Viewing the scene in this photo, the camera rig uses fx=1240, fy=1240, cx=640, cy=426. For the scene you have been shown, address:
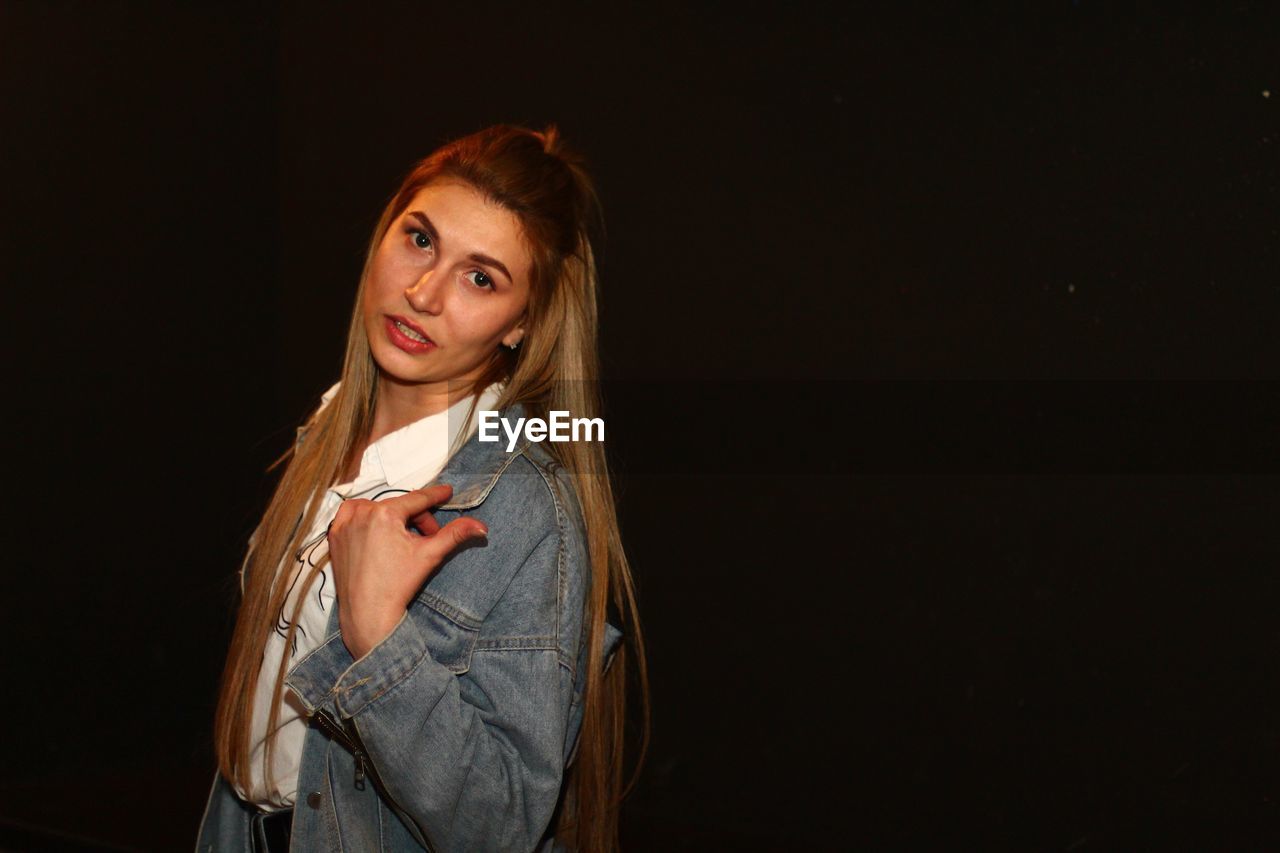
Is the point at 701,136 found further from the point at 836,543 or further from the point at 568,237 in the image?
the point at 568,237

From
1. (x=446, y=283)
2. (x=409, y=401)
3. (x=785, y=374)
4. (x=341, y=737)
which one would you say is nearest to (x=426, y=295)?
(x=446, y=283)

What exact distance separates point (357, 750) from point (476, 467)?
0.38m

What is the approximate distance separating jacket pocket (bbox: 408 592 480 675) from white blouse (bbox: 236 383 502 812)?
182 millimetres

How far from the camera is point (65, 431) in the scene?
3.45m

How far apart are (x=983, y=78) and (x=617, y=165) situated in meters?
0.93

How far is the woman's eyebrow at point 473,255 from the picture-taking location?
1.67 m

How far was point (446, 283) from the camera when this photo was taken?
1.68 m

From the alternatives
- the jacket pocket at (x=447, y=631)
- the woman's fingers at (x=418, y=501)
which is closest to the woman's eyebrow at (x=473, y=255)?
the woman's fingers at (x=418, y=501)

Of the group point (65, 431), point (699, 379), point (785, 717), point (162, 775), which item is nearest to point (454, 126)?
point (699, 379)

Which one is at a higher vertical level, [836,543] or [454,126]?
[454,126]

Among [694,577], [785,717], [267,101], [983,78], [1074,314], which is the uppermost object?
[267,101]

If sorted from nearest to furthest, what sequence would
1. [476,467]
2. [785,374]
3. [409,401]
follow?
A: [476,467]
[409,401]
[785,374]

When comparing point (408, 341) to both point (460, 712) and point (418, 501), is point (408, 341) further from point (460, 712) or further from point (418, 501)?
point (460, 712)

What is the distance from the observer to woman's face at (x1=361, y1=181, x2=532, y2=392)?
5.47 feet
